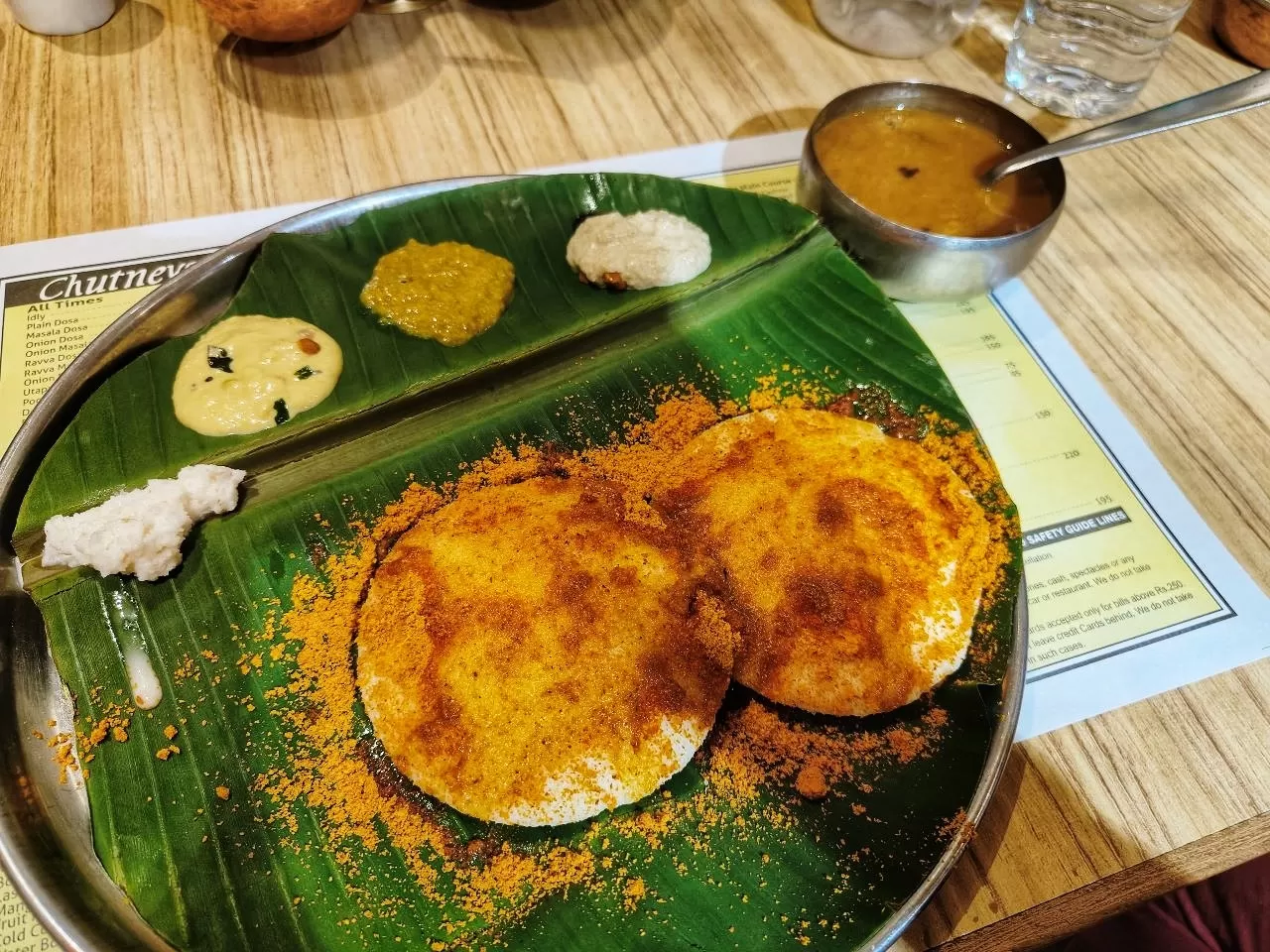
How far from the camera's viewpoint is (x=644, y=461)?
1.52m

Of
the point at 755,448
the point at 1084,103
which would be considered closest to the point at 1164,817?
the point at 755,448

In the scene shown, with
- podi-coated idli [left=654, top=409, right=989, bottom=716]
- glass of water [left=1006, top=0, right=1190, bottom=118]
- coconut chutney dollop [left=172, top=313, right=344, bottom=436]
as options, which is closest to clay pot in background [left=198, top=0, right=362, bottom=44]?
coconut chutney dollop [left=172, top=313, right=344, bottom=436]

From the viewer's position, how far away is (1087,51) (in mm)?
2355

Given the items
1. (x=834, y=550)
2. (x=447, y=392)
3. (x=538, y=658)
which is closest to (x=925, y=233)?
(x=834, y=550)

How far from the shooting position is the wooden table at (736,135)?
4.61 feet

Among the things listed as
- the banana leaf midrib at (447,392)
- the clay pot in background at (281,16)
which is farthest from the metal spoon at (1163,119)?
the clay pot in background at (281,16)

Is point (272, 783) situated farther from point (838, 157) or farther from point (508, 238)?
point (838, 157)

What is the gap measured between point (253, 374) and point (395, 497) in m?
0.35

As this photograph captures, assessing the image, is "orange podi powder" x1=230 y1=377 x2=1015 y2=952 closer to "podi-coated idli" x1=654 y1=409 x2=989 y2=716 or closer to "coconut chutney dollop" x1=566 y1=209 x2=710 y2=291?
"podi-coated idli" x1=654 y1=409 x2=989 y2=716

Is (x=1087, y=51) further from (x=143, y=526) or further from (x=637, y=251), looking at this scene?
(x=143, y=526)

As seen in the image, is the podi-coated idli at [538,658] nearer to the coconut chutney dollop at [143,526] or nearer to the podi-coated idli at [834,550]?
the podi-coated idli at [834,550]

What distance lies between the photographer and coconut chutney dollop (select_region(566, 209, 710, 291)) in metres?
1.66

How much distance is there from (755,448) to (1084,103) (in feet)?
6.09

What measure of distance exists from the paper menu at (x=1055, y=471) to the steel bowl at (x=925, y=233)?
0.57 ft
